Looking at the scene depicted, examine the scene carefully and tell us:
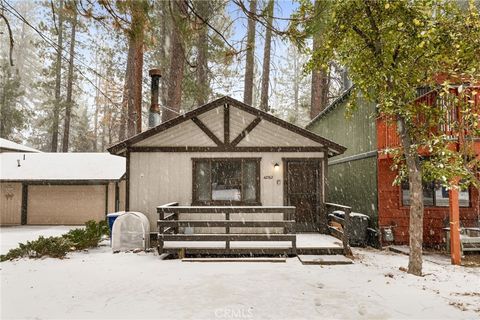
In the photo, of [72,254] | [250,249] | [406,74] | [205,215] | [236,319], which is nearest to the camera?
[236,319]

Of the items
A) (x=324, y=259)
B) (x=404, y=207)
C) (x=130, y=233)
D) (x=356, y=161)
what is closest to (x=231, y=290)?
(x=324, y=259)

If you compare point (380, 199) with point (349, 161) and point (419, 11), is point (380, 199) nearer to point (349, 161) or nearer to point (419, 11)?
point (349, 161)

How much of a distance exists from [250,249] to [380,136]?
18.9ft

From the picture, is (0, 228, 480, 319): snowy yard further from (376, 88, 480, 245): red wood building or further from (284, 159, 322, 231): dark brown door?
(284, 159, 322, 231): dark brown door

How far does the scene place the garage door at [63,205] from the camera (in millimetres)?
18578

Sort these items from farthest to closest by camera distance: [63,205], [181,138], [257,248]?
[63,205] < [181,138] < [257,248]

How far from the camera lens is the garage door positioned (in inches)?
731

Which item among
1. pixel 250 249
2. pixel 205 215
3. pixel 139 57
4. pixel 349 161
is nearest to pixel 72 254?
pixel 205 215

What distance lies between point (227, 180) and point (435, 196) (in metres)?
6.81

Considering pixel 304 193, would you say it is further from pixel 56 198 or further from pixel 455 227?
pixel 56 198

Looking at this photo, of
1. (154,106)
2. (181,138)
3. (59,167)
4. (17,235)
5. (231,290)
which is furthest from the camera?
(59,167)

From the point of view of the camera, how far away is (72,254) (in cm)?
1029

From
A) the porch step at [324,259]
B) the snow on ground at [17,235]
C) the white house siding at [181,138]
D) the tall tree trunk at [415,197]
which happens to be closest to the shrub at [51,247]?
the snow on ground at [17,235]

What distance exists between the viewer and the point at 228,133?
1161 cm
